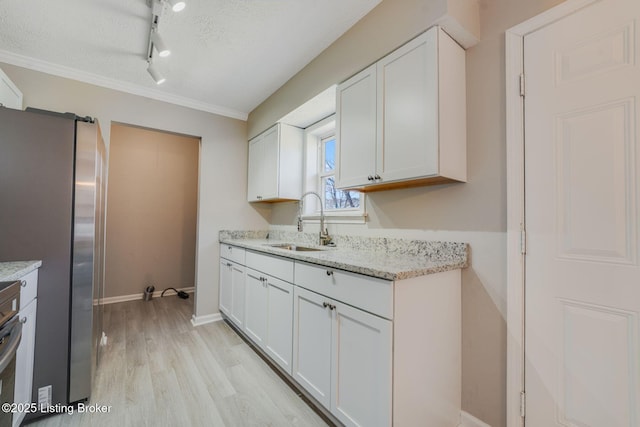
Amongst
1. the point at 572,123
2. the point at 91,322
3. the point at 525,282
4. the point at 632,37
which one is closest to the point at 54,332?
the point at 91,322

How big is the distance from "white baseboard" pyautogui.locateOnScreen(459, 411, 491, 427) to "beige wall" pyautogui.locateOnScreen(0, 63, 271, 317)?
2607 mm

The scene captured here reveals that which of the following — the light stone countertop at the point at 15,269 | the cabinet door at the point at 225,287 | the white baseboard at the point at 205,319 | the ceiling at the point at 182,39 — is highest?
the ceiling at the point at 182,39

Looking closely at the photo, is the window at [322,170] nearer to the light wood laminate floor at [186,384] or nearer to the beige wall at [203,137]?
the beige wall at [203,137]

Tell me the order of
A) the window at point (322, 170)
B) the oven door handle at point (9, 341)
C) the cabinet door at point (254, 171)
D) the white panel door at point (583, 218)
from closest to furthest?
the oven door handle at point (9, 341) → the white panel door at point (583, 218) → the window at point (322, 170) → the cabinet door at point (254, 171)

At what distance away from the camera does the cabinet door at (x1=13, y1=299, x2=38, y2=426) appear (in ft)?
4.38

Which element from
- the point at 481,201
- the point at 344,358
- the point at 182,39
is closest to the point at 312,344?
the point at 344,358

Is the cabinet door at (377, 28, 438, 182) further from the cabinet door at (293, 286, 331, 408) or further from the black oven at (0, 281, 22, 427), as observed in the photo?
the black oven at (0, 281, 22, 427)

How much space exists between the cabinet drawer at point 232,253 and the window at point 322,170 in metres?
0.74

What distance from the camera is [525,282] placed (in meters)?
1.33

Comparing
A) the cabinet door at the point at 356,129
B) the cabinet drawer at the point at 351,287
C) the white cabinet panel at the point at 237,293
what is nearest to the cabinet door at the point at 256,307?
the white cabinet panel at the point at 237,293

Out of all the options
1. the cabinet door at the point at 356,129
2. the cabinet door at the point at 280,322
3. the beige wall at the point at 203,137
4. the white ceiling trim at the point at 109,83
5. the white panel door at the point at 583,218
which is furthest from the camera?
the beige wall at the point at 203,137

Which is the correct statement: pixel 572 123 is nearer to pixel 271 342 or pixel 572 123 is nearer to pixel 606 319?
pixel 606 319

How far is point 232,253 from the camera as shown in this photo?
2.86 m

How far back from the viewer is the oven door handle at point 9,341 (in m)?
0.98
